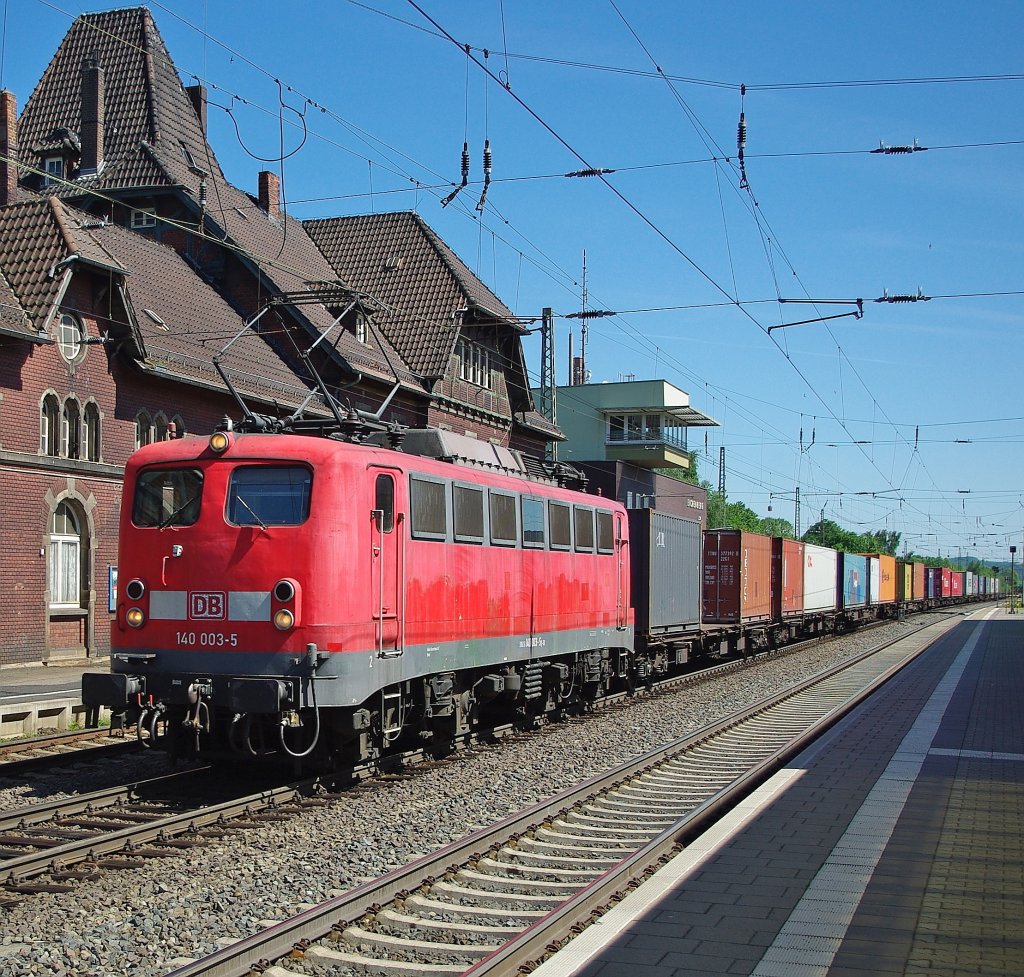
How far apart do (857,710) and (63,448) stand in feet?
50.0

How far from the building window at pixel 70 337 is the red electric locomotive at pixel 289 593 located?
42.0ft

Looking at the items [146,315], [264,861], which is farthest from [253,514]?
[146,315]

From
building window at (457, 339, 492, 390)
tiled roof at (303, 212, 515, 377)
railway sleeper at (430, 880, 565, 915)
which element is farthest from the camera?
building window at (457, 339, 492, 390)

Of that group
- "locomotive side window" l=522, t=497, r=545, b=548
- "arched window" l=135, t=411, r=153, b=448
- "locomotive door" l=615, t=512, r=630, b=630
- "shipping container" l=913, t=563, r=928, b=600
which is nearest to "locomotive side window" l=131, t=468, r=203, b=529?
"locomotive side window" l=522, t=497, r=545, b=548

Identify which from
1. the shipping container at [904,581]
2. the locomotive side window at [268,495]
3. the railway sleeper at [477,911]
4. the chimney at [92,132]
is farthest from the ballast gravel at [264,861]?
the shipping container at [904,581]

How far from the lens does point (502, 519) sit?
46.6ft

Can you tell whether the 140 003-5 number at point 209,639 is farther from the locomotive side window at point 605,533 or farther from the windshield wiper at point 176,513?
the locomotive side window at point 605,533

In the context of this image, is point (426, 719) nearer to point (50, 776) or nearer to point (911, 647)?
point (50, 776)

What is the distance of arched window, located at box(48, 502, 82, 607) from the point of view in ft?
76.2

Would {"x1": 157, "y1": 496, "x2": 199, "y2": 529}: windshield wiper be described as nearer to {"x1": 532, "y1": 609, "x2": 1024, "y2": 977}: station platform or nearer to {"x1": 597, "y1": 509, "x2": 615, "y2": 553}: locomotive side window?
{"x1": 532, "y1": 609, "x2": 1024, "y2": 977}: station platform

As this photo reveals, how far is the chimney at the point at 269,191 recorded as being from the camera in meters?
38.2

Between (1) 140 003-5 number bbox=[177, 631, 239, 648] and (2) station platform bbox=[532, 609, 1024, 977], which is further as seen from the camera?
(1) 140 003-5 number bbox=[177, 631, 239, 648]

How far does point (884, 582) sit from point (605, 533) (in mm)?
45398

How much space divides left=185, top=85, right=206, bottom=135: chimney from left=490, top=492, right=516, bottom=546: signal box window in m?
27.7
